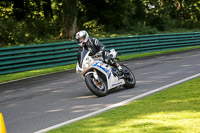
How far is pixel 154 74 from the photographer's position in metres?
12.8

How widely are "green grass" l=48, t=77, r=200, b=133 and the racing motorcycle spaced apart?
4.98 feet

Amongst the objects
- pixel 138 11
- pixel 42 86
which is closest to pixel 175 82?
pixel 42 86

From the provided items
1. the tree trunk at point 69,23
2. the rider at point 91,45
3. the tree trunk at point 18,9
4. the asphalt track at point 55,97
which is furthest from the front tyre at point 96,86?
the tree trunk at point 18,9

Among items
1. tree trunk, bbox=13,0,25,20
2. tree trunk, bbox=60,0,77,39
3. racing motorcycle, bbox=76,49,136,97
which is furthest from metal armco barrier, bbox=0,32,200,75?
tree trunk, bbox=13,0,25,20

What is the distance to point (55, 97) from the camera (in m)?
9.76

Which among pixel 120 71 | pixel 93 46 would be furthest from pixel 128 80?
pixel 93 46

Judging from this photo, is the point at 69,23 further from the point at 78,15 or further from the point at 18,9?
the point at 78,15

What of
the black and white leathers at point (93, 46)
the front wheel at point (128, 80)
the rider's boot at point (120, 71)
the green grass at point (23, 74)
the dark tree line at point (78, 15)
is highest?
the dark tree line at point (78, 15)

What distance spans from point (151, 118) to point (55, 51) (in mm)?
12698

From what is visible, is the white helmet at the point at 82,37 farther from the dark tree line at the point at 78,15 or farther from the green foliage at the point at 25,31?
the dark tree line at the point at 78,15

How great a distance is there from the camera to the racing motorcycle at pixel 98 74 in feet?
29.6

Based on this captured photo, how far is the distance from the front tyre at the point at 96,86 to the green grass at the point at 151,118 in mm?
1414

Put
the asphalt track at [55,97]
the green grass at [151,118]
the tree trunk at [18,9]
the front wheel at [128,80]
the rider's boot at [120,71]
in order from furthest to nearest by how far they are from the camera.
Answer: the tree trunk at [18,9] < the front wheel at [128,80] < the rider's boot at [120,71] < the asphalt track at [55,97] < the green grass at [151,118]

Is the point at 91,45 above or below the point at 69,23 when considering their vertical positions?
below
